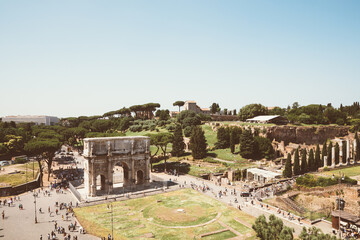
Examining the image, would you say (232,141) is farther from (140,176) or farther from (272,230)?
(272,230)

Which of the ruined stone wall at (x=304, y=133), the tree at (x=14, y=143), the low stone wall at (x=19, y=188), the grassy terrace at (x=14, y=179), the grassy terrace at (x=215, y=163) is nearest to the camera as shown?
the low stone wall at (x=19, y=188)

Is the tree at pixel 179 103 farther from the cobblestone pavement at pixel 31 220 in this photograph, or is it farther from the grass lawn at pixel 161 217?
the cobblestone pavement at pixel 31 220

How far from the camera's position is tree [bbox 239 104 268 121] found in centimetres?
8619

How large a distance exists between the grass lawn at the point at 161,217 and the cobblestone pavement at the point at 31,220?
243 cm

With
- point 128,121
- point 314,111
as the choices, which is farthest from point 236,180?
point 128,121

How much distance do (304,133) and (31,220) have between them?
6470 centimetres

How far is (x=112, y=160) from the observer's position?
40062 millimetres

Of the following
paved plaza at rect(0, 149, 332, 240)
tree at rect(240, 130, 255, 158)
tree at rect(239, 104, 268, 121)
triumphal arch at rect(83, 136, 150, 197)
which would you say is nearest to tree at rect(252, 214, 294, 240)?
paved plaza at rect(0, 149, 332, 240)

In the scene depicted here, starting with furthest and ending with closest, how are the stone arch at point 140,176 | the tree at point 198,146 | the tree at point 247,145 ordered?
the tree at point 198,146
the tree at point 247,145
the stone arch at point 140,176

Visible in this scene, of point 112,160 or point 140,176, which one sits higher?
point 112,160

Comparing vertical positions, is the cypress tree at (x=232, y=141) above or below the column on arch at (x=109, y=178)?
above

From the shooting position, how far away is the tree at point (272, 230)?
20.7 metres

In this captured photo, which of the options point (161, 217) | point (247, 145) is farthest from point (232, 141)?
point (161, 217)

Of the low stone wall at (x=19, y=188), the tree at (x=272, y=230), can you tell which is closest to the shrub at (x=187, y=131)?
the low stone wall at (x=19, y=188)
